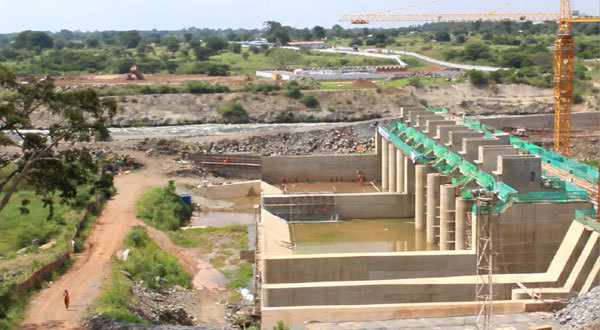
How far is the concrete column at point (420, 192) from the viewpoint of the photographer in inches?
1718

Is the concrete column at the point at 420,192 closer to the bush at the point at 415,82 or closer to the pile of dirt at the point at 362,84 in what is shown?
the pile of dirt at the point at 362,84

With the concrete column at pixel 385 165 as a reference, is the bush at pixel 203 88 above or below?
above

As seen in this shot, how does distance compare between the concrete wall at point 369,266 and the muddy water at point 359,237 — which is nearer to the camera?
the concrete wall at point 369,266

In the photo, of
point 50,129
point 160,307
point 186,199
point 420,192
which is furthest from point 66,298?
point 186,199

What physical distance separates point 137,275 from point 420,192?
686 inches

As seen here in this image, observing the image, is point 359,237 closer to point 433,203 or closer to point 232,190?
point 433,203

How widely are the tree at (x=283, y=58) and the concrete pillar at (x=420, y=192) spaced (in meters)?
92.7

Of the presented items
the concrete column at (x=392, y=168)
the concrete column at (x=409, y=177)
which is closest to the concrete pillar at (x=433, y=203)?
the concrete column at (x=409, y=177)

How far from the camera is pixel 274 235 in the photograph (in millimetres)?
40969

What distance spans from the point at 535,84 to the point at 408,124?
157 ft

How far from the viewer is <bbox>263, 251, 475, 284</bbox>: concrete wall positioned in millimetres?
31984

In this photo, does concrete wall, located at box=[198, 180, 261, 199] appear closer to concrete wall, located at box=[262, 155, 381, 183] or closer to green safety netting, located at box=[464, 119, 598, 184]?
concrete wall, located at box=[262, 155, 381, 183]

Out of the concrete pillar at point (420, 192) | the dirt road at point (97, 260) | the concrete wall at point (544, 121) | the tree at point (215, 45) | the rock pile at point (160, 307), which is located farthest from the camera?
the tree at point (215, 45)

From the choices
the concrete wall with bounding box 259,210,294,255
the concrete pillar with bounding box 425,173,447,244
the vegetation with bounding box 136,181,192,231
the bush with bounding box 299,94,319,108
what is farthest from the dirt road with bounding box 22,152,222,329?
the bush with bounding box 299,94,319,108
